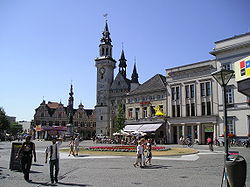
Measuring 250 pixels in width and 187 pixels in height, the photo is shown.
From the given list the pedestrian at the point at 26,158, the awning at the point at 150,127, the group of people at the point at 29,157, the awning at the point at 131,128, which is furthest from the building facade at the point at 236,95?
the pedestrian at the point at 26,158

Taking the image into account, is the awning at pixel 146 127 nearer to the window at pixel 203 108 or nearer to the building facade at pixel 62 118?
the window at pixel 203 108

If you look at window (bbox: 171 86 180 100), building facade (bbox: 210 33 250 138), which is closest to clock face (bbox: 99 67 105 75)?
window (bbox: 171 86 180 100)

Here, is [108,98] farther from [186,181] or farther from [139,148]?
[186,181]

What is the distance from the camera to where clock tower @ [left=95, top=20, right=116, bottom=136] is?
A: 82812mm

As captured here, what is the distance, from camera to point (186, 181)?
36.4 feet

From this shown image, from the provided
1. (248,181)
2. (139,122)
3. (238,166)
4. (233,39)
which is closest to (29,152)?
(238,166)

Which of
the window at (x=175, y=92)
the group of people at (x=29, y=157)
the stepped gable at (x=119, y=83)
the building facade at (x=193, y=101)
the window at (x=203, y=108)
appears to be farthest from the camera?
the stepped gable at (x=119, y=83)

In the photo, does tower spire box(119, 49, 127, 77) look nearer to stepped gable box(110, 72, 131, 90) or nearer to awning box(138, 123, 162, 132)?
stepped gable box(110, 72, 131, 90)

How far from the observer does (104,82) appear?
280 feet

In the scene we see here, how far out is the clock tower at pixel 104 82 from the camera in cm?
8281

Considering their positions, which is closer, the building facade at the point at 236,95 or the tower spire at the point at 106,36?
the building facade at the point at 236,95

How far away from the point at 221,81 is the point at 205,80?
1499 inches

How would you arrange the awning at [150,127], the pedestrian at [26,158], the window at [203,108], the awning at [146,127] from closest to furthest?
the pedestrian at [26,158]
the window at [203,108]
the awning at [150,127]
the awning at [146,127]

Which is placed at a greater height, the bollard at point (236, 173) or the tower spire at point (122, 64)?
the tower spire at point (122, 64)
